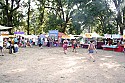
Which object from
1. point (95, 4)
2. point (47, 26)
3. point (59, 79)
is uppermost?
point (95, 4)

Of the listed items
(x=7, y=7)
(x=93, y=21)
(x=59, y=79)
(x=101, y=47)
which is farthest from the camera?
(x=7, y=7)

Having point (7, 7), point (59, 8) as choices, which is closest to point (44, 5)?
point (59, 8)

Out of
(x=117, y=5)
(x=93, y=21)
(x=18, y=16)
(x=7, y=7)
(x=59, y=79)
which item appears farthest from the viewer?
(x=18, y=16)

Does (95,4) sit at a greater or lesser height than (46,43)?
greater

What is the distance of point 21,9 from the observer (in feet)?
160

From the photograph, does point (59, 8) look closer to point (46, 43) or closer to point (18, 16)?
point (18, 16)

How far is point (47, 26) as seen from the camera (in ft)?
163

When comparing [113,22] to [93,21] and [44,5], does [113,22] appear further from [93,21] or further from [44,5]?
[44,5]

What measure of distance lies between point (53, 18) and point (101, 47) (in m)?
16.8

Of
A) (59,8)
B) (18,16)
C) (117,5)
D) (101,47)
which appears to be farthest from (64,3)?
(101,47)

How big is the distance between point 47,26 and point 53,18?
2546 mm

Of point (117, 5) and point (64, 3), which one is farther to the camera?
point (64, 3)

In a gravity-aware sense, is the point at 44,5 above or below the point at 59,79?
above

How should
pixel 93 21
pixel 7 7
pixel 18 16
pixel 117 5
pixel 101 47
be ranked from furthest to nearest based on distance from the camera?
pixel 18 16
pixel 7 7
pixel 93 21
pixel 117 5
pixel 101 47
